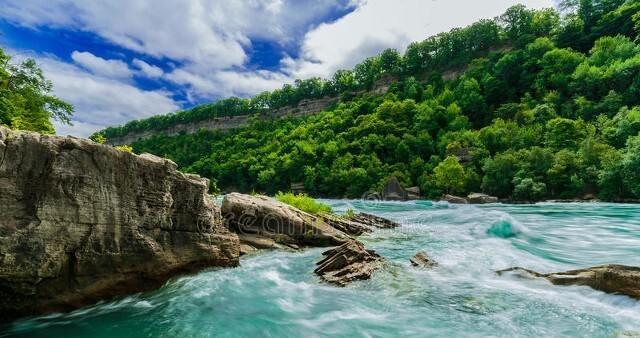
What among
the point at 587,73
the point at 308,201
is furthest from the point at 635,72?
the point at 308,201

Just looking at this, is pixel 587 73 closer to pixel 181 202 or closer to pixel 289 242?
pixel 289 242

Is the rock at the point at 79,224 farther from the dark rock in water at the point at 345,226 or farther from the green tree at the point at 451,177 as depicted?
the green tree at the point at 451,177

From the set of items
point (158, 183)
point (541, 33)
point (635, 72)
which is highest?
point (541, 33)

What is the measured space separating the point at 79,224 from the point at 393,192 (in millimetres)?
48220

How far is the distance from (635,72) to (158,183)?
71.4 meters

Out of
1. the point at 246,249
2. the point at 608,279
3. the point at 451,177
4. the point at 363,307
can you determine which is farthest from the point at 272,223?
the point at 451,177

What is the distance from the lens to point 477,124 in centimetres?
7419

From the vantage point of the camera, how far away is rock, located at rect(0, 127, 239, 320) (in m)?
5.19

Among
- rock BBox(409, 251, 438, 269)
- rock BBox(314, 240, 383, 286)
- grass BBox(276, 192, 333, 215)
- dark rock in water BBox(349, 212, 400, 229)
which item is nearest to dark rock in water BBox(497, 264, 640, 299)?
rock BBox(409, 251, 438, 269)

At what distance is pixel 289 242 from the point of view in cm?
1184

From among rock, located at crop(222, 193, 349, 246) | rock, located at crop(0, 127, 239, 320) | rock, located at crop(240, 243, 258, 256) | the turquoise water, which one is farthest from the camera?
rock, located at crop(222, 193, 349, 246)

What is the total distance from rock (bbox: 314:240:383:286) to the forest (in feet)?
105

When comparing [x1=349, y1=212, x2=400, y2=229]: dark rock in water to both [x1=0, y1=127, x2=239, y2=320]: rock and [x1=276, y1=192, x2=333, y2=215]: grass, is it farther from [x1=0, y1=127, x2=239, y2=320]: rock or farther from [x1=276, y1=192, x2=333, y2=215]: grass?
[x1=0, y1=127, x2=239, y2=320]: rock

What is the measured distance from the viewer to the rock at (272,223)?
38.5ft
